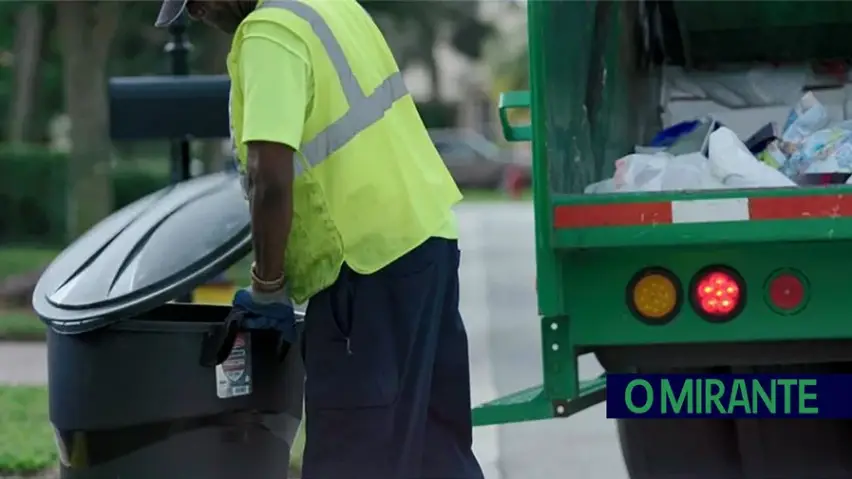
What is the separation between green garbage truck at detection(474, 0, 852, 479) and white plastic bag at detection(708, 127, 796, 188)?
209 mm

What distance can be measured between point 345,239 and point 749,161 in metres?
1.09

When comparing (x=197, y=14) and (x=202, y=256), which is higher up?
(x=197, y=14)

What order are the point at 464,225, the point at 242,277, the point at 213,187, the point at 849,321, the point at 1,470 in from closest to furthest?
1. the point at 849,321
2. the point at 213,187
3. the point at 1,470
4. the point at 242,277
5. the point at 464,225

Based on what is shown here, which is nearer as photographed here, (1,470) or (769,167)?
(769,167)

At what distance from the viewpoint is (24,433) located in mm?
6473

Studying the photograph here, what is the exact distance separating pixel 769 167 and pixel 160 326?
5.35ft

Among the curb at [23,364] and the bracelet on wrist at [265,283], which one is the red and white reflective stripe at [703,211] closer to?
the bracelet on wrist at [265,283]

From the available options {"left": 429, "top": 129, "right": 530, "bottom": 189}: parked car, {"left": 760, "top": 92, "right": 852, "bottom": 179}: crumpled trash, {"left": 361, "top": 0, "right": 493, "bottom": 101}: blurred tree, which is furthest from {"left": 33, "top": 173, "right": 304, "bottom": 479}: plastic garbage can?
{"left": 429, "top": 129, "right": 530, "bottom": 189}: parked car

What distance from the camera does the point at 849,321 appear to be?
370 centimetres

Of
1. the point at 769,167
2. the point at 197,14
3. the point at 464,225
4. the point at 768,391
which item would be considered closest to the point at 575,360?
the point at 768,391

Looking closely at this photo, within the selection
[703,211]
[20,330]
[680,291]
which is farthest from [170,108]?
[20,330]

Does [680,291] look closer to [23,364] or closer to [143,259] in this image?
[143,259]

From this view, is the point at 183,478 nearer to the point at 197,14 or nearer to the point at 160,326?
the point at 160,326

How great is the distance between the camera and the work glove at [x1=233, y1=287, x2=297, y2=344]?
3.65 m
